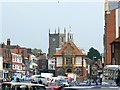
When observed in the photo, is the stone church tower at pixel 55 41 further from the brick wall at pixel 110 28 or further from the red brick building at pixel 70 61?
the brick wall at pixel 110 28

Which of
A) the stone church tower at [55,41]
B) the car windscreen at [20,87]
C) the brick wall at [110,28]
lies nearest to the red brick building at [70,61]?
the brick wall at [110,28]

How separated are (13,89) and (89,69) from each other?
141 metres

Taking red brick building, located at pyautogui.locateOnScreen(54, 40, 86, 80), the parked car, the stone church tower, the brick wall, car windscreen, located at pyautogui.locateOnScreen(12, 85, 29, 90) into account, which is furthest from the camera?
the stone church tower

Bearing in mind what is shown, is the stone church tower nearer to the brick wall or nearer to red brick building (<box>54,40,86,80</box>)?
red brick building (<box>54,40,86,80</box>)

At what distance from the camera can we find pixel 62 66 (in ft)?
433

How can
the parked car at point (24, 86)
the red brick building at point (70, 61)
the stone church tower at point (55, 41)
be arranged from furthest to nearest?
the stone church tower at point (55, 41), the red brick building at point (70, 61), the parked car at point (24, 86)

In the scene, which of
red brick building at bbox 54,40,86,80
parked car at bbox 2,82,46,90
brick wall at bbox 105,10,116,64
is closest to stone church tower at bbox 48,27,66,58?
red brick building at bbox 54,40,86,80

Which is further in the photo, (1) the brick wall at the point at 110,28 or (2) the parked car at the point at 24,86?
(1) the brick wall at the point at 110,28

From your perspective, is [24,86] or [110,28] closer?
[24,86]

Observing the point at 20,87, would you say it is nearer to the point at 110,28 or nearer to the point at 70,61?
the point at 110,28

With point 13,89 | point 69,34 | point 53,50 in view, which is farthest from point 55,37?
point 13,89

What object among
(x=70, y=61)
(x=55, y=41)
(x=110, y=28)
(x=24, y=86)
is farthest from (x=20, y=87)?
(x=55, y=41)

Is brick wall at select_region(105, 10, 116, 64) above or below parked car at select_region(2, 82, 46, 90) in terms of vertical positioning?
above

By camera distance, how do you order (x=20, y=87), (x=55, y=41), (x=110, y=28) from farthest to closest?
(x=55, y=41) < (x=110, y=28) < (x=20, y=87)
